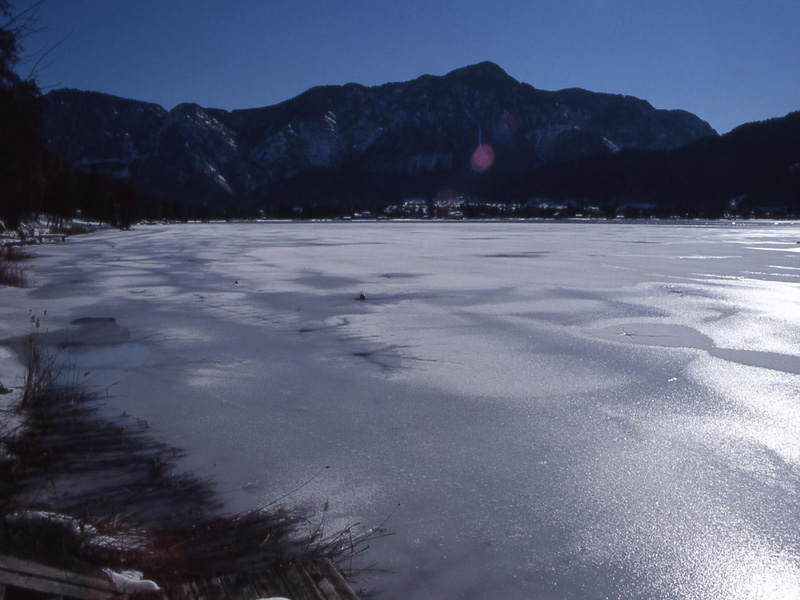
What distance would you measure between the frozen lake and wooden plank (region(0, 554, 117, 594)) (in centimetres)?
114

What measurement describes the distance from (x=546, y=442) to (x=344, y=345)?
370 centimetres

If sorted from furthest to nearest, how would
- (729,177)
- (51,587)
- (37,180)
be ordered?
(729,177) < (37,180) < (51,587)

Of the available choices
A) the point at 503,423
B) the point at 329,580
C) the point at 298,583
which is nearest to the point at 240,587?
the point at 298,583

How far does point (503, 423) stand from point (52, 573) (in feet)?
11.3

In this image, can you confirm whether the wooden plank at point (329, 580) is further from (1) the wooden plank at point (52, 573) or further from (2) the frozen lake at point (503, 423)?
(1) the wooden plank at point (52, 573)

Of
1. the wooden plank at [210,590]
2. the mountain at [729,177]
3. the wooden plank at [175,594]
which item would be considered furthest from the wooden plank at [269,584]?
the mountain at [729,177]

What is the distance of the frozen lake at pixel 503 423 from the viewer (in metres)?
3.05

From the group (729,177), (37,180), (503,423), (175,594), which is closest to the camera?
(175,594)

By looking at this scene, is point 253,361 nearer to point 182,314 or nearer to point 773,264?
point 182,314

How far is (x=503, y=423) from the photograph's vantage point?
16.2ft

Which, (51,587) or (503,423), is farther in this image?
(503,423)

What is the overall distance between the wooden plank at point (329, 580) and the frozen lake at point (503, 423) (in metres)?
0.28

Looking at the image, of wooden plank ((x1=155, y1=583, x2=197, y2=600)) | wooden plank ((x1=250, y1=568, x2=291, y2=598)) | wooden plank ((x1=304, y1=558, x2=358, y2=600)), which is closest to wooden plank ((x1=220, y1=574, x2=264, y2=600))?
wooden plank ((x1=250, y1=568, x2=291, y2=598))

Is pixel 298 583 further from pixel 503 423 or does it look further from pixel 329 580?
pixel 503 423
